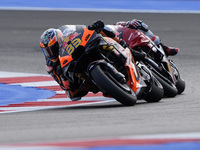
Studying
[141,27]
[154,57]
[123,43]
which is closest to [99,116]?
[123,43]

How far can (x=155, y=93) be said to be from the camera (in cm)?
801

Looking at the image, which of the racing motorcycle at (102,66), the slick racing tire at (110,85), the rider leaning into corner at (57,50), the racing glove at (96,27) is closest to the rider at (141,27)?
the rider leaning into corner at (57,50)

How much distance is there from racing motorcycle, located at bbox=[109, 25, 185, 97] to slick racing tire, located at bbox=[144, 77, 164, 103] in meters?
0.38

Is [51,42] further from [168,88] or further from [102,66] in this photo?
[168,88]

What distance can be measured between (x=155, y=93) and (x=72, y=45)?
137 cm

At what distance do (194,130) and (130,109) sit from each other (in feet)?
6.28

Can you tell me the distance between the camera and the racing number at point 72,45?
739 centimetres

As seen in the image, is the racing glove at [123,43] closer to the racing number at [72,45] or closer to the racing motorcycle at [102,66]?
the racing motorcycle at [102,66]

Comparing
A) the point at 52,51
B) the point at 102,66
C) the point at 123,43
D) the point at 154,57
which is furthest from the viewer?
the point at 154,57

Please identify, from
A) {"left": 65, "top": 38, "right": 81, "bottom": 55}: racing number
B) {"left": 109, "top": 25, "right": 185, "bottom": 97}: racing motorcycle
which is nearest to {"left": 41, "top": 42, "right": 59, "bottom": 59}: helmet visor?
{"left": 65, "top": 38, "right": 81, "bottom": 55}: racing number

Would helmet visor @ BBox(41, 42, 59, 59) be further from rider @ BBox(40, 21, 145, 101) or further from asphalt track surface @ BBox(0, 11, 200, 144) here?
asphalt track surface @ BBox(0, 11, 200, 144)

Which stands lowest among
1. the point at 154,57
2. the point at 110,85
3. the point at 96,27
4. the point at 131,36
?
the point at 154,57

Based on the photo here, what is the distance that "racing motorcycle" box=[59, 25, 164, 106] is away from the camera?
708 cm

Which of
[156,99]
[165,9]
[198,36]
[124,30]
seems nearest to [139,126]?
[156,99]
